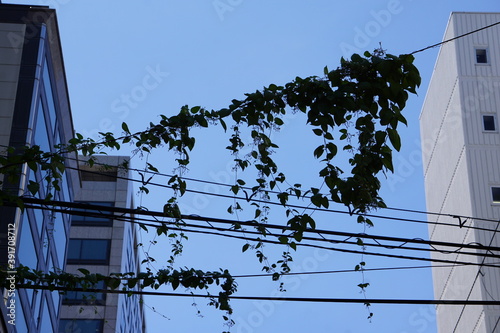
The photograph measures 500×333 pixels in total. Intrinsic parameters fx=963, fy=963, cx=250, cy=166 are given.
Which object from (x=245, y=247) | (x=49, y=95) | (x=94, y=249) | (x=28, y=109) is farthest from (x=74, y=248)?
(x=245, y=247)

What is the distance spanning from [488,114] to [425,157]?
9875mm

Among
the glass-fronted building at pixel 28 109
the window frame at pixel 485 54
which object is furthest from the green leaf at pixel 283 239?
the window frame at pixel 485 54

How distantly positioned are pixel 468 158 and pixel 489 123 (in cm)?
233

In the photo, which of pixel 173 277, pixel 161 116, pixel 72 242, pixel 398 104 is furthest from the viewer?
pixel 72 242

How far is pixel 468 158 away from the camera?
148ft

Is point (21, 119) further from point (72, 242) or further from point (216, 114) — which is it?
point (72, 242)

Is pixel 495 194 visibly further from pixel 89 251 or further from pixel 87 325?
pixel 89 251

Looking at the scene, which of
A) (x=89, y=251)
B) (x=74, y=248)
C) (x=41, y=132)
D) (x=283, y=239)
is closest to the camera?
(x=283, y=239)

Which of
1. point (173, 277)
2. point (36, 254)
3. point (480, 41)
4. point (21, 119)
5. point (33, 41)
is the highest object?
point (480, 41)

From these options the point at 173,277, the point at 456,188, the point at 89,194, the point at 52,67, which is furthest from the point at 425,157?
the point at 173,277

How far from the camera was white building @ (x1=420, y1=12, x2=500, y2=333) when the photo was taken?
42.3m

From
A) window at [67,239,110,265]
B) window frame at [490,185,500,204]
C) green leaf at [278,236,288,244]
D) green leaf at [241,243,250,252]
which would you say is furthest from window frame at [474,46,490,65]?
green leaf at [278,236,288,244]

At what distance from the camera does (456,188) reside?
46781 millimetres

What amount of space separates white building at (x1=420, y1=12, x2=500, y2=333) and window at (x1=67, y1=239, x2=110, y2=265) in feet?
68.8
